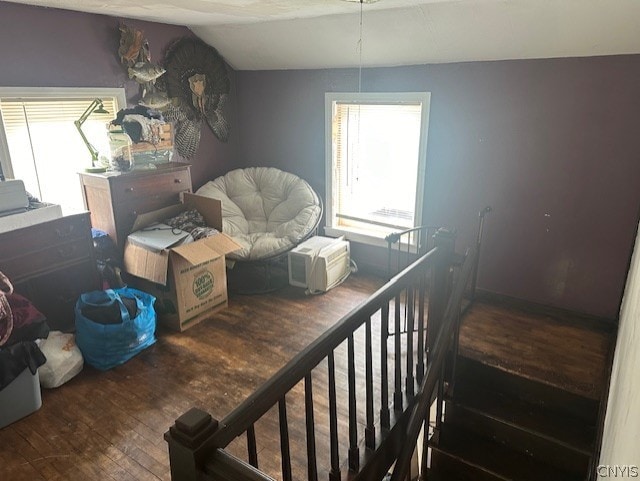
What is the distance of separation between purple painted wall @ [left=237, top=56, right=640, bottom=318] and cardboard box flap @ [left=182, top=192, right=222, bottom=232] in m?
1.66

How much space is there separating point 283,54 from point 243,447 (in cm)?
333

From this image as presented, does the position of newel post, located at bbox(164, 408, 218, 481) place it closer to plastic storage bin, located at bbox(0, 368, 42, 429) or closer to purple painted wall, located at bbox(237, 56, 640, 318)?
plastic storage bin, located at bbox(0, 368, 42, 429)

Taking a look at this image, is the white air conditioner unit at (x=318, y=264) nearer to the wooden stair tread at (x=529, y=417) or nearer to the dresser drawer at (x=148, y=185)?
the dresser drawer at (x=148, y=185)

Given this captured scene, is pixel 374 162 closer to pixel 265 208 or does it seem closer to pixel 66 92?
pixel 265 208

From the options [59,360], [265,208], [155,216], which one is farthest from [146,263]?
[265,208]

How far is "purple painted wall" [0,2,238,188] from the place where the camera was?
3.00m

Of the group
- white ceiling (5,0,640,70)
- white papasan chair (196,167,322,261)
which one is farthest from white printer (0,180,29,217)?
white papasan chair (196,167,322,261)

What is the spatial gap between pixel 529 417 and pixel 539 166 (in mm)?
1777

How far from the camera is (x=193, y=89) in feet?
14.2

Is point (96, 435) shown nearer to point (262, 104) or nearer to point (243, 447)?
point (243, 447)

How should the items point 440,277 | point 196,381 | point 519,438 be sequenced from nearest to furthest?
point 440,277, point 519,438, point 196,381

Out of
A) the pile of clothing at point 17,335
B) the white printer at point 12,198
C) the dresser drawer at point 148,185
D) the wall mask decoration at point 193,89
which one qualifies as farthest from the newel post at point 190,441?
the wall mask decoration at point 193,89

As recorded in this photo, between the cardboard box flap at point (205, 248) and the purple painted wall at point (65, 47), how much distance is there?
56.6 inches

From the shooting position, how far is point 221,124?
4734 millimetres
